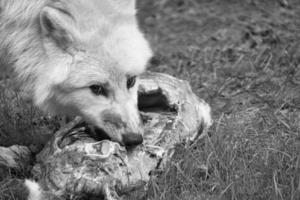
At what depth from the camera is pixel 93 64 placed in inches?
154

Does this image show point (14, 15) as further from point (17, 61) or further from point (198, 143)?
point (198, 143)

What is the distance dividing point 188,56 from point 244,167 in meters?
3.24

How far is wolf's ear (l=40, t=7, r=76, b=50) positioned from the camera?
3.87 m

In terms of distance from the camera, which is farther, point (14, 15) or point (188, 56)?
point (188, 56)

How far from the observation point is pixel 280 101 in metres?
5.35

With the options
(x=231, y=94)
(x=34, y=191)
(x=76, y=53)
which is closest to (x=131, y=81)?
(x=76, y=53)

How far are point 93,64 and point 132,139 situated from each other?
0.63 m

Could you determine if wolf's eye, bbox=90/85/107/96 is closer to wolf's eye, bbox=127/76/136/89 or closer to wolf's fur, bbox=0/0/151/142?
wolf's fur, bbox=0/0/151/142

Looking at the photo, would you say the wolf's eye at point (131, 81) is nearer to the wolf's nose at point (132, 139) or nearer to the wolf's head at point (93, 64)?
the wolf's head at point (93, 64)

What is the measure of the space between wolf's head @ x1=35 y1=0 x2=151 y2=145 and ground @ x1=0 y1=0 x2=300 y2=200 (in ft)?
1.93

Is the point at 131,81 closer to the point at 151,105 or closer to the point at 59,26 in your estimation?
the point at 151,105

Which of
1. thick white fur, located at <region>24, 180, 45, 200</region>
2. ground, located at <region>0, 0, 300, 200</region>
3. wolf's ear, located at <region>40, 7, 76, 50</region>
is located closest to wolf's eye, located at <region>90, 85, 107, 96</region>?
wolf's ear, located at <region>40, 7, 76, 50</region>

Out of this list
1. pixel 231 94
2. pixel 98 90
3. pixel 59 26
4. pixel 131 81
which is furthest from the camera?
pixel 231 94

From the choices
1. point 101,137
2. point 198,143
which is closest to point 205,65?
point 198,143
